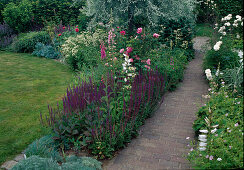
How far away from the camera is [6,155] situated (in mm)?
3355

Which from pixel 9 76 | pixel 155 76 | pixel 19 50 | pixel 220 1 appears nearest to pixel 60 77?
pixel 9 76

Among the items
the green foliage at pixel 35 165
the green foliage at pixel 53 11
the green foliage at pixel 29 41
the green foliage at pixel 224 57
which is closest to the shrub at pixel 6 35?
the green foliage at pixel 29 41

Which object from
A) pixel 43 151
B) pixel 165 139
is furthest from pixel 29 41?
pixel 165 139

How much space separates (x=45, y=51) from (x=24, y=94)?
4504mm

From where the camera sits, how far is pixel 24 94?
573 centimetres

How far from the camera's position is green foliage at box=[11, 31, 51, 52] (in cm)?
1046

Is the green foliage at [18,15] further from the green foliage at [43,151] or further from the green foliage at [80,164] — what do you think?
the green foliage at [80,164]

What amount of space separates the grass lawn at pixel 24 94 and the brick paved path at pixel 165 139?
144cm

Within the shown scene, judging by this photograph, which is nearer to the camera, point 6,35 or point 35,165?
point 35,165

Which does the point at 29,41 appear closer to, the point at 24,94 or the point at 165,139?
the point at 24,94

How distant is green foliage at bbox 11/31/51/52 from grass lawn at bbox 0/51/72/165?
3.07 feet

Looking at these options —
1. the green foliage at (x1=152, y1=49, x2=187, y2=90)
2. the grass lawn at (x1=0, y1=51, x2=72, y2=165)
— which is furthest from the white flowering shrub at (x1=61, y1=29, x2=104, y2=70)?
the green foliage at (x1=152, y1=49, x2=187, y2=90)

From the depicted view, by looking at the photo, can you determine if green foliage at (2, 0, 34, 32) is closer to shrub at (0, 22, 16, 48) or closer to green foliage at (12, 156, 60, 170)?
shrub at (0, 22, 16, 48)

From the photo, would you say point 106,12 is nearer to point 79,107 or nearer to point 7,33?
point 79,107
